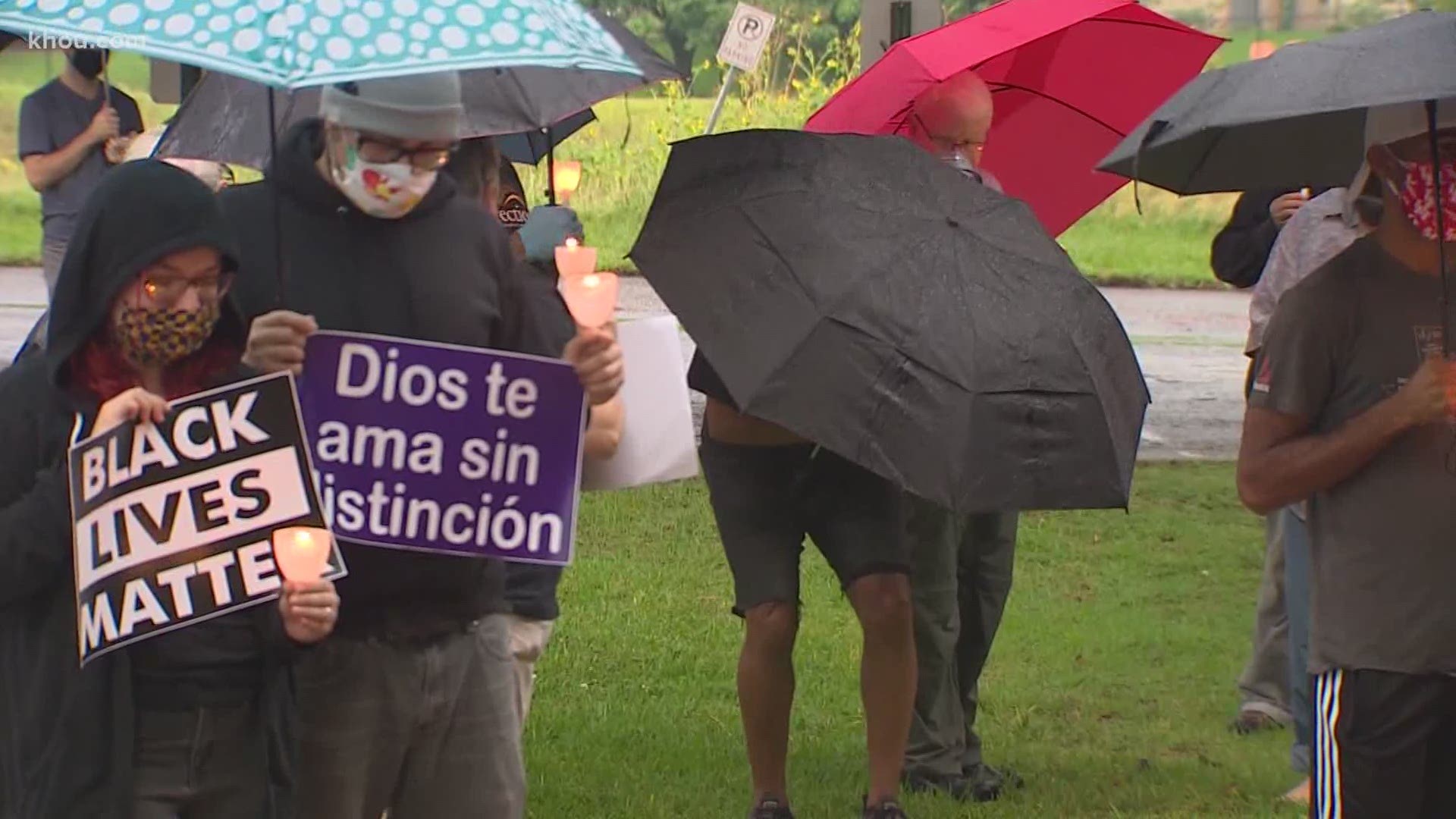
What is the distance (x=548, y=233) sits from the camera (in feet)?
20.1

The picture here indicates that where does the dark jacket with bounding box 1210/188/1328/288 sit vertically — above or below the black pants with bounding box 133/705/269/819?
above

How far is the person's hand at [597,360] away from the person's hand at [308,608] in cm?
63

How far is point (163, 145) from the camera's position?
6289mm

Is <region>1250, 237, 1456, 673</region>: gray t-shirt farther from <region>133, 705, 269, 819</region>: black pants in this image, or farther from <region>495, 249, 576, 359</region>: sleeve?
<region>133, 705, 269, 819</region>: black pants

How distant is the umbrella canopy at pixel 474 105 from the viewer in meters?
6.27

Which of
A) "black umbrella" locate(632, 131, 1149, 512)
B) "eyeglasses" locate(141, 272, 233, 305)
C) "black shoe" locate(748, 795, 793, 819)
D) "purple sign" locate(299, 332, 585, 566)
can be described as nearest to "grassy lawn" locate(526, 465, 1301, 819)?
"black shoe" locate(748, 795, 793, 819)

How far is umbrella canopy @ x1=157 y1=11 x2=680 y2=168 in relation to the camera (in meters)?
6.27

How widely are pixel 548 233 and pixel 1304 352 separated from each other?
2194mm

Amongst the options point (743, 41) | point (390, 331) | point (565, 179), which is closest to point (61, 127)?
point (743, 41)

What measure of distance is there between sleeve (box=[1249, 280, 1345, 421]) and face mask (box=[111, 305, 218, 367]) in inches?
81.9

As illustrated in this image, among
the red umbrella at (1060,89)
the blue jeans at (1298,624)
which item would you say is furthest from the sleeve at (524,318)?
the blue jeans at (1298,624)

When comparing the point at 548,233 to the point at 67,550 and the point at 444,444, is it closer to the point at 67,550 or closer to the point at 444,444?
the point at 444,444

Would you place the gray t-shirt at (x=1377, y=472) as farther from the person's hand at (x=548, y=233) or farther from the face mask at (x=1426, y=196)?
the person's hand at (x=548, y=233)

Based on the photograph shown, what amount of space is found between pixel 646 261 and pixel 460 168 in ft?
1.84
